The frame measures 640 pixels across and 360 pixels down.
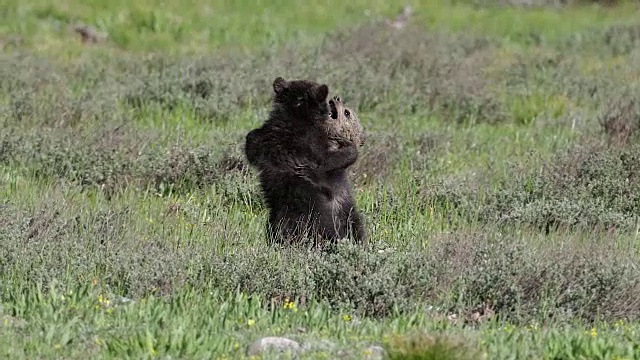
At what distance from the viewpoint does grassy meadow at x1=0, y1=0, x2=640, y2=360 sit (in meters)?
6.36

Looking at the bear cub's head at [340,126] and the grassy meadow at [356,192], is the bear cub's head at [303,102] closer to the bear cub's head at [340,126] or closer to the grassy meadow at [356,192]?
the bear cub's head at [340,126]

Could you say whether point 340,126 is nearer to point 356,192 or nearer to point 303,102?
point 303,102

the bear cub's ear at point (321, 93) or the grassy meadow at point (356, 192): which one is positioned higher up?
the bear cub's ear at point (321, 93)

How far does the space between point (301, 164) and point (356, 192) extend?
3.04 m

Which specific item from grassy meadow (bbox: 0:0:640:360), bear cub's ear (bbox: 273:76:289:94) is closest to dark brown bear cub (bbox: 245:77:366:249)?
bear cub's ear (bbox: 273:76:289:94)

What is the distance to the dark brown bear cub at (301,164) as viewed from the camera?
25.8ft

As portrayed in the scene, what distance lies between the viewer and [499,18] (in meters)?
25.3

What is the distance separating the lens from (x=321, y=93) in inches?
310

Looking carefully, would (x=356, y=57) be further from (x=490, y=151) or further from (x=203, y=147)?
(x=203, y=147)

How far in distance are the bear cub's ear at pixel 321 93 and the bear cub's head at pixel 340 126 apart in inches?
5.5

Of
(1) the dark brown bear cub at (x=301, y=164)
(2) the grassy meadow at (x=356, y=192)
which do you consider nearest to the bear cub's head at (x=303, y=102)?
(1) the dark brown bear cub at (x=301, y=164)

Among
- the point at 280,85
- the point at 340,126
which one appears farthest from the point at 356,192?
the point at 280,85

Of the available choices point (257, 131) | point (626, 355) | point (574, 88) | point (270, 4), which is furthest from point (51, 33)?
point (626, 355)

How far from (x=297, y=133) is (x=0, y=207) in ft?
7.36
